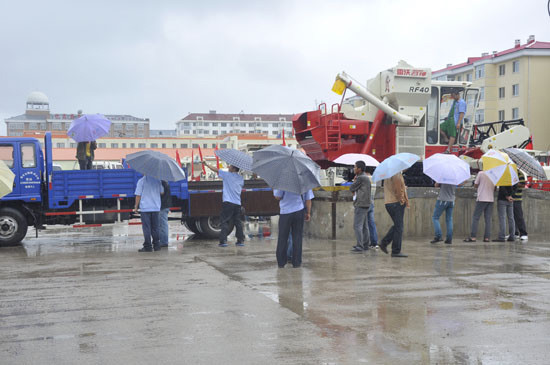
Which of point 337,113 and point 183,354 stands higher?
point 337,113

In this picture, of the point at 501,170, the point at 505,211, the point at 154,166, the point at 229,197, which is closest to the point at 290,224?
the point at 229,197

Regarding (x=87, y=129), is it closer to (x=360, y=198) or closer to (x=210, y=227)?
(x=210, y=227)

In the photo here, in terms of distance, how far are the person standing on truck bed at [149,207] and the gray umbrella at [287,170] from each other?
11.5 feet

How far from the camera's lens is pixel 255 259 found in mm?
11766

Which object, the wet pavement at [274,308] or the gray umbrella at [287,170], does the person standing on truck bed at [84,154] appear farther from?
the gray umbrella at [287,170]

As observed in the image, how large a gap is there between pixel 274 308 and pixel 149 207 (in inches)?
256

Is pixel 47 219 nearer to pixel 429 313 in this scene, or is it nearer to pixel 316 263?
pixel 316 263

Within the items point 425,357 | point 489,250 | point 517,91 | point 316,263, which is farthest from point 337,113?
point 517,91

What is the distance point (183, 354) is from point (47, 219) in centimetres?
1031

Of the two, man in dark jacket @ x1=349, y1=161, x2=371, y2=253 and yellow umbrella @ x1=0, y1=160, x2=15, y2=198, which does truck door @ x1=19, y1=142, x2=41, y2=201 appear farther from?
man in dark jacket @ x1=349, y1=161, x2=371, y2=253

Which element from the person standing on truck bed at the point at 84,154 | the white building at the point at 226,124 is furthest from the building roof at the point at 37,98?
the person standing on truck bed at the point at 84,154

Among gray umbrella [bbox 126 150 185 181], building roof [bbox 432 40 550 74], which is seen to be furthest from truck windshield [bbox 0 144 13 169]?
building roof [bbox 432 40 550 74]

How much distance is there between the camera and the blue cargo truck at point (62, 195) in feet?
47.7

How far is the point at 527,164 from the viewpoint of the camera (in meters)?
14.8
